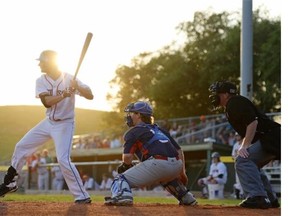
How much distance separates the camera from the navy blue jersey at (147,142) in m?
8.32

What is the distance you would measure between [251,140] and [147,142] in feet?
4.25

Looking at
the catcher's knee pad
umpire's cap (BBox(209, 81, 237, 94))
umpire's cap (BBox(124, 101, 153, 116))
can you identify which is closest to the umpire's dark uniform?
umpire's cap (BBox(209, 81, 237, 94))

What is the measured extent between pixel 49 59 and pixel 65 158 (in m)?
1.43

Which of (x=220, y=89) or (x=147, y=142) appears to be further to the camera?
(x=220, y=89)

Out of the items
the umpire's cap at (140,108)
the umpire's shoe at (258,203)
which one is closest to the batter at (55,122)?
the umpire's cap at (140,108)

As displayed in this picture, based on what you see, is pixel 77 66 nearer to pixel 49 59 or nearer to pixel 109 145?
pixel 49 59

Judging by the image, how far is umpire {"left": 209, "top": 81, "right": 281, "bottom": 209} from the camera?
27.9 ft

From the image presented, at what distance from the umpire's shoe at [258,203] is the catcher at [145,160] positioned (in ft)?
2.32

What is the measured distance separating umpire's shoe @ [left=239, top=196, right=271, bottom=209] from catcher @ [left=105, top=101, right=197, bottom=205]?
0.71 metres

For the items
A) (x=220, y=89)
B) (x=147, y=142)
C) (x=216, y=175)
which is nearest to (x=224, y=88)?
(x=220, y=89)

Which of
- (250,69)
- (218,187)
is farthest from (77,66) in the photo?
(218,187)

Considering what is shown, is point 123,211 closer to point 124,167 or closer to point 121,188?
point 121,188

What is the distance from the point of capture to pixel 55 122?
9523 mm

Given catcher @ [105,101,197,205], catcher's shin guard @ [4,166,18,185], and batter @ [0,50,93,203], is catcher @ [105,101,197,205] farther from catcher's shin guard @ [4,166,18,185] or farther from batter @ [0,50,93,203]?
catcher's shin guard @ [4,166,18,185]
